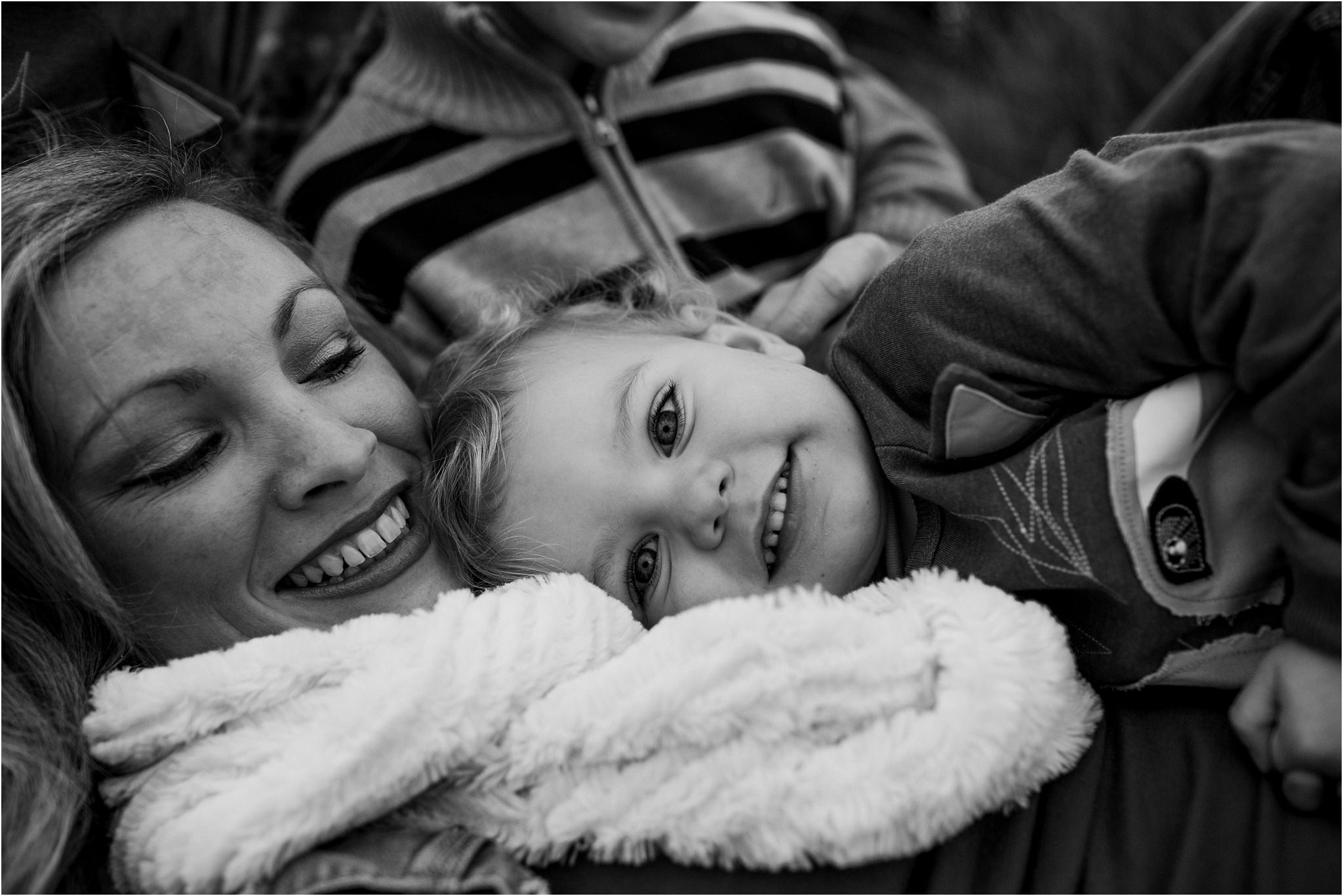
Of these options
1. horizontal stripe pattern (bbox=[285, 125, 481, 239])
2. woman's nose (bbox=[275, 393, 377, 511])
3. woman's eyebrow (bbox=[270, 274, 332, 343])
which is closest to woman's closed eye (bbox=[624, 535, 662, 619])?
woman's nose (bbox=[275, 393, 377, 511])

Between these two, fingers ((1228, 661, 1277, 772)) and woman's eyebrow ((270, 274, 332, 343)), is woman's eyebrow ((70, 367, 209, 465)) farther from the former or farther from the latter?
fingers ((1228, 661, 1277, 772))

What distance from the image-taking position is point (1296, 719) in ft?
3.61

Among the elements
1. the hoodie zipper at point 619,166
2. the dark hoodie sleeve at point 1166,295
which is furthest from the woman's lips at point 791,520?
the hoodie zipper at point 619,166

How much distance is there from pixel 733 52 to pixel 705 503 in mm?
1310

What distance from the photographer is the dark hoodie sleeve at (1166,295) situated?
1.05 meters

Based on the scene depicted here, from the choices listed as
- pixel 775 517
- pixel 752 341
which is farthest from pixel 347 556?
pixel 752 341

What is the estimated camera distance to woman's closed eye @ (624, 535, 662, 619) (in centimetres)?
142

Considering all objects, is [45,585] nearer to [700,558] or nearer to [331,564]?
[331,564]

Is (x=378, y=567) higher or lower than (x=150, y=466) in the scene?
lower

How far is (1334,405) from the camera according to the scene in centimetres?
104

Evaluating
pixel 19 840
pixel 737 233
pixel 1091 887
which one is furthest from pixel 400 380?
pixel 1091 887

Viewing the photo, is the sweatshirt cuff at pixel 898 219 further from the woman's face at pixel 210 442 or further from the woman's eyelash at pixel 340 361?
the woman's face at pixel 210 442

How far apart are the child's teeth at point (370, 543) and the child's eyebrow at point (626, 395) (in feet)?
1.18

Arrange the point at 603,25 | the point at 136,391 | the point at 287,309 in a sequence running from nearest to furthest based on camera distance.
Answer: the point at 136,391
the point at 287,309
the point at 603,25
